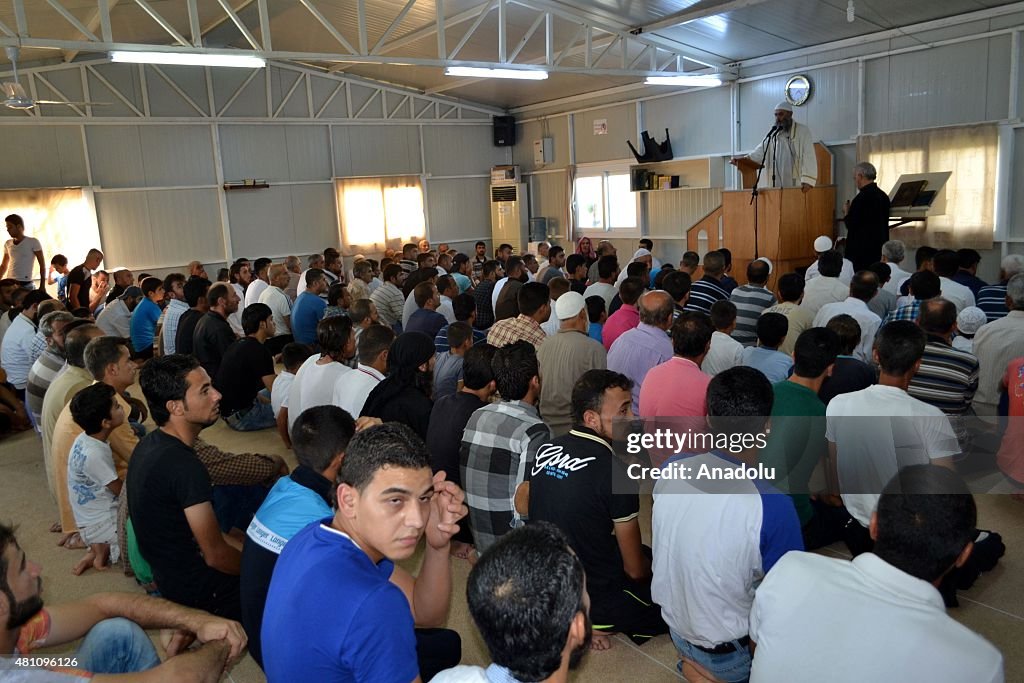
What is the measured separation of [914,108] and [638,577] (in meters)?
8.41

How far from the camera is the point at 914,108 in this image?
28.7ft

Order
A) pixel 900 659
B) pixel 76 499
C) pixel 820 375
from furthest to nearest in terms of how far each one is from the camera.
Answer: pixel 76 499 → pixel 820 375 → pixel 900 659

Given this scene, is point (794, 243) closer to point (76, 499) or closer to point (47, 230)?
point (76, 499)

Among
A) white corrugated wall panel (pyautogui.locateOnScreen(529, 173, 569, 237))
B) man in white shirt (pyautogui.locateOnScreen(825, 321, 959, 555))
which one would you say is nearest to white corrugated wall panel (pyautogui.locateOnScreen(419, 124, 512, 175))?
white corrugated wall panel (pyautogui.locateOnScreen(529, 173, 569, 237))

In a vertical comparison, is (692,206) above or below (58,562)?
above

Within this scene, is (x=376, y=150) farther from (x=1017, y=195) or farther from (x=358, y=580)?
(x=358, y=580)

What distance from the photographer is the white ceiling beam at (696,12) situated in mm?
7812

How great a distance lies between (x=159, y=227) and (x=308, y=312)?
7.16 meters

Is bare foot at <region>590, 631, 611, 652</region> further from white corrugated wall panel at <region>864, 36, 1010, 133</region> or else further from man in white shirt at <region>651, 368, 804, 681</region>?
white corrugated wall panel at <region>864, 36, 1010, 133</region>

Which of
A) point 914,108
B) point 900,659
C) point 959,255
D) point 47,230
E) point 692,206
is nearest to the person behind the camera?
point 900,659

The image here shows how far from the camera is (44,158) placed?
Answer: 11258 mm

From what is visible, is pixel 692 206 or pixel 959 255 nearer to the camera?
pixel 959 255

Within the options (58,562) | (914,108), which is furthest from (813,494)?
(914,108)

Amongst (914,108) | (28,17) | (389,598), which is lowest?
(389,598)
